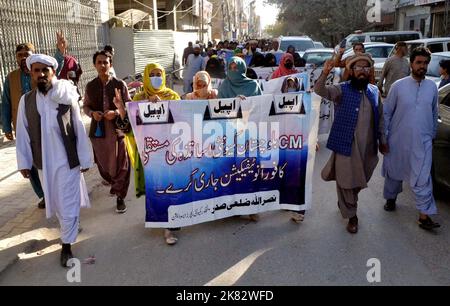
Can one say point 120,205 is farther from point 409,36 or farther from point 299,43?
point 409,36

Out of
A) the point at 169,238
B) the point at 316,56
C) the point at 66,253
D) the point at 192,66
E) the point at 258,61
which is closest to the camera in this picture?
the point at 66,253

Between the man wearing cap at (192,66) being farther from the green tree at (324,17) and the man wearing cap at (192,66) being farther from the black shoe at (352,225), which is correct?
the green tree at (324,17)

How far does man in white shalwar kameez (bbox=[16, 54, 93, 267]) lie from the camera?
3699mm

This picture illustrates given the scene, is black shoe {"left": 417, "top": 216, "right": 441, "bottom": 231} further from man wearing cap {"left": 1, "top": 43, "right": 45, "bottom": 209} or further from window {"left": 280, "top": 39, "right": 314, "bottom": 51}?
window {"left": 280, "top": 39, "right": 314, "bottom": 51}

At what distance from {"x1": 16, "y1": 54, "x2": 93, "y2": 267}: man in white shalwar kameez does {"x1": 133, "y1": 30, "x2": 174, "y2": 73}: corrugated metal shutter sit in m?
12.2

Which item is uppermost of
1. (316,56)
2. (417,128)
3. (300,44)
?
(300,44)

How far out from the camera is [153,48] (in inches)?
Result: 687

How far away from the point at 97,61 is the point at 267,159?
6.83 feet

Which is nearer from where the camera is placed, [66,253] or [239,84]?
[66,253]

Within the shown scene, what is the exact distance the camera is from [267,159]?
176 inches

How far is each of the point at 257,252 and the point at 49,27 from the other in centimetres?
790

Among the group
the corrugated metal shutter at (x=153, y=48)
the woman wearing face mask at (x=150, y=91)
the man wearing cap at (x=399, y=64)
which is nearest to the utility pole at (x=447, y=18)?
the corrugated metal shutter at (x=153, y=48)

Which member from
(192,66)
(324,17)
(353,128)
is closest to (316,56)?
(192,66)

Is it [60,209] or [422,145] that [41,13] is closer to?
[60,209]
